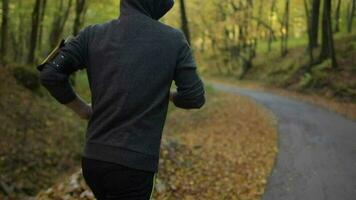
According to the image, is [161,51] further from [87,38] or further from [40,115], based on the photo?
[40,115]

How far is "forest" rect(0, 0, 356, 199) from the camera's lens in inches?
392

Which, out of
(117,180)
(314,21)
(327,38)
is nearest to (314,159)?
(117,180)

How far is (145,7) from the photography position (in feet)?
9.05

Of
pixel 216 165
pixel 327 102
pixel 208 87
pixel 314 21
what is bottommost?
pixel 208 87

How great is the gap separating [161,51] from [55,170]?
1011cm

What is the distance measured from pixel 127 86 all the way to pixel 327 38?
80.0 feet

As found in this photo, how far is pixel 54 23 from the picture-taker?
1017 inches

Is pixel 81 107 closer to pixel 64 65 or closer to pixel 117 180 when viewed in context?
pixel 64 65

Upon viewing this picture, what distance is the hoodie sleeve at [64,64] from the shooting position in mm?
2676

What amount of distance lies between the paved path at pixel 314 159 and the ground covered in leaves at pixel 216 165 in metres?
0.30

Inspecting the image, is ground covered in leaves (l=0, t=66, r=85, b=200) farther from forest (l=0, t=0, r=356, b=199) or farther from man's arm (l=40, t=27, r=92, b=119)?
man's arm (l=40, t=27, r=92, b=119)

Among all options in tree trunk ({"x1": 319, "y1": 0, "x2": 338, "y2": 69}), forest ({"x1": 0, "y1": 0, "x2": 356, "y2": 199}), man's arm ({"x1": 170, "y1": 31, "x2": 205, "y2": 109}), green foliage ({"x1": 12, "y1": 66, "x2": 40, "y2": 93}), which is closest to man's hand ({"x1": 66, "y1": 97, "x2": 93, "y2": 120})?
forest ({"x1": 0, "y1": 0, "x2": 356, "y2": 199})

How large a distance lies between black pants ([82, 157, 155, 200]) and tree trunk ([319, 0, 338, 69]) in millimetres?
21108

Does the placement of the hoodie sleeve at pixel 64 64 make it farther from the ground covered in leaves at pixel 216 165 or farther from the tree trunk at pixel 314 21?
the tree trunk at pixel 314 21
